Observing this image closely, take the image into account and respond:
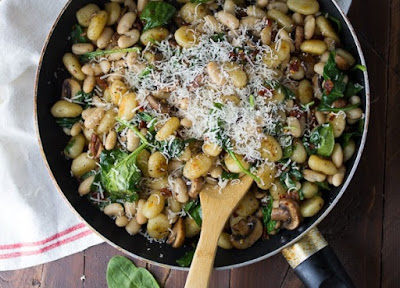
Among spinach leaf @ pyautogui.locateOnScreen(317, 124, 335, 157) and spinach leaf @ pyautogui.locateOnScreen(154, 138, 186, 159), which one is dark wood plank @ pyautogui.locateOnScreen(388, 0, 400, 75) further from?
spinach leaf @ pyautogui.locateOnScreen(154, 138, 186, 159)

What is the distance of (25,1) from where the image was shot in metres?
1.71

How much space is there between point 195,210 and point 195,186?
0.36 ft

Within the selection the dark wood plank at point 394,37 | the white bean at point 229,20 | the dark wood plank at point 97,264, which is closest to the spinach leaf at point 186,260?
the dark wood plank at point 97,264

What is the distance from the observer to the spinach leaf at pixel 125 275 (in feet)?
5.68

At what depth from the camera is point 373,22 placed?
1753 mm

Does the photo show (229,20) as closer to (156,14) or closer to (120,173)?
(156,14)

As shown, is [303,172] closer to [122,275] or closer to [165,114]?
[165,114]

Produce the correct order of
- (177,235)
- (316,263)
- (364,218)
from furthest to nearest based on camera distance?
(364,218) < (177,235) < (316,263)

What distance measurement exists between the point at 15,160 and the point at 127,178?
440 millimetres

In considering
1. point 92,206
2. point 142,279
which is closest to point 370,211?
point 142,279

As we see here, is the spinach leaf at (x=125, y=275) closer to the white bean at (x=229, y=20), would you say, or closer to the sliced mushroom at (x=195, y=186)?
the sliced mushroom at (x=195, y=186)

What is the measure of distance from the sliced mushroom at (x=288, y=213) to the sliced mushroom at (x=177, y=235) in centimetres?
24

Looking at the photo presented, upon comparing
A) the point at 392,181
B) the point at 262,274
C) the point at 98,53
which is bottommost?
the point at 262,274

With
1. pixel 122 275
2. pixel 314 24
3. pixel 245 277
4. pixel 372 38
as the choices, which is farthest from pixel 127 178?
pixel 372 38
